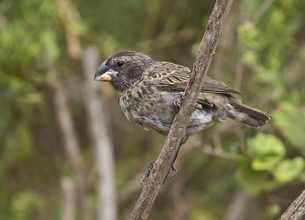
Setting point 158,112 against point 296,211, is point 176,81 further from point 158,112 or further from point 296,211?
point 296,211

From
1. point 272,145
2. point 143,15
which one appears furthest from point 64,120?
point 272,145

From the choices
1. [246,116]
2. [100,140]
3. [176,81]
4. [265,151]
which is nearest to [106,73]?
[176,81]

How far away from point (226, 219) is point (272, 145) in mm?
1608

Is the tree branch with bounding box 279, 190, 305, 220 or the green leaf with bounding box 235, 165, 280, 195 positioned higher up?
the tree branch with bounding box 279, 190, 305, 220

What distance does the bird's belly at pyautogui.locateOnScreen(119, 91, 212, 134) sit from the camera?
11.3ft

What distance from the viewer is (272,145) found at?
3.91 metres

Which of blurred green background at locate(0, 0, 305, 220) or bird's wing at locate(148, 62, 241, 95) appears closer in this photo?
bird's wing at locate(148, 62, 241, 95)

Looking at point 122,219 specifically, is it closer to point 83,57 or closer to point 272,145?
point 83,57

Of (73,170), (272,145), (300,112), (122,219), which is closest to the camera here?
(272,145)

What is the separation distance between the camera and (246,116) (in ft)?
12.2

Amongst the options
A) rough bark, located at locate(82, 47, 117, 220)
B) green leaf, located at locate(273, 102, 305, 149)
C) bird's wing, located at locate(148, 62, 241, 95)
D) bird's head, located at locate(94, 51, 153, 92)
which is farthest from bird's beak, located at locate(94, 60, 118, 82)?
rough bark, located at locate(82, 47, 117, 220)

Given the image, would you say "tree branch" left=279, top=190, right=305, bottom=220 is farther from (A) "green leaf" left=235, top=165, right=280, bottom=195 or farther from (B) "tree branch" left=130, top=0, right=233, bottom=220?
(A) "green leaf" left=235, top=165, right=280, bottom=195

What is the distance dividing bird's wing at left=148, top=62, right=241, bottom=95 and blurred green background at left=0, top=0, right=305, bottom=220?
2.50 ft

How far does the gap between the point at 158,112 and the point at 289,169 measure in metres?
0.93
